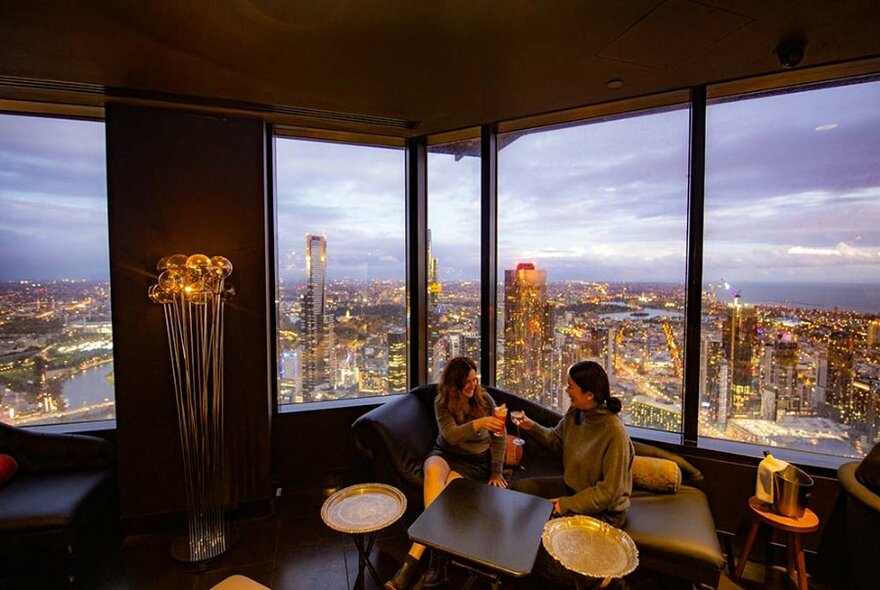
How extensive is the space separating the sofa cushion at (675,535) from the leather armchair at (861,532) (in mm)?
606

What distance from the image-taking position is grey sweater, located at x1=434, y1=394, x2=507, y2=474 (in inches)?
95.6

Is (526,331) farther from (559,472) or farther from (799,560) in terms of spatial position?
(799,560)

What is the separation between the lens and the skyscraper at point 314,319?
132 inches

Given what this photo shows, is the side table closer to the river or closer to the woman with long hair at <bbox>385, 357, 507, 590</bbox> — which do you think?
the woman with long hair at <bbox>385, 357, 507, 590</bbox>

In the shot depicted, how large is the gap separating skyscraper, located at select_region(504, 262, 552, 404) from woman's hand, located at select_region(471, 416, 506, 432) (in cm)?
107

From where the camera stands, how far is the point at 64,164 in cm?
274

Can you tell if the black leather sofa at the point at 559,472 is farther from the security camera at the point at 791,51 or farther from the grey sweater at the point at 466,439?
the security camera at the point at 791,51

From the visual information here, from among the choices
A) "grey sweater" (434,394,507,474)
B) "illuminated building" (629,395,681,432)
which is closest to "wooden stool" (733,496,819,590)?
"illuminated building" (629,395,681,432)

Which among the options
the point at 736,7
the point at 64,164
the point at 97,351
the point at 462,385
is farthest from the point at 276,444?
the point at 736,7

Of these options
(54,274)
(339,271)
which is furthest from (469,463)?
(54,274)

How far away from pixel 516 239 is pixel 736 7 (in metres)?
1.92

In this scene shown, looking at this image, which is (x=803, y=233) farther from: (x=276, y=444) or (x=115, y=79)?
(x=115, y=79)

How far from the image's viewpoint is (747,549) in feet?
7.02

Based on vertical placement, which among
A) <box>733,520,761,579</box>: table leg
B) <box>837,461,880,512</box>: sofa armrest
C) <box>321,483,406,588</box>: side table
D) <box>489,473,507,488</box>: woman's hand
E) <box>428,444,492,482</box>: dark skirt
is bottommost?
<box>733,520,761,579</box>: table leg
